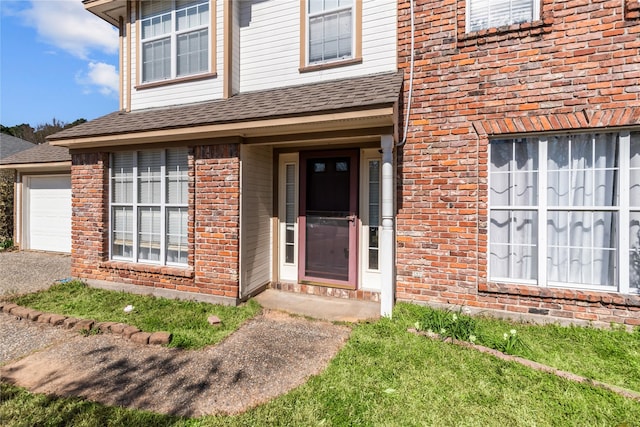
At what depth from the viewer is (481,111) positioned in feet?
14.7

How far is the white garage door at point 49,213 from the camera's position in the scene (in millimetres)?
9734

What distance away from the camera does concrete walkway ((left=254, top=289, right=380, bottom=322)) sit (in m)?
4.76

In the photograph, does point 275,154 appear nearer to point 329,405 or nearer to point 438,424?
point 329,405

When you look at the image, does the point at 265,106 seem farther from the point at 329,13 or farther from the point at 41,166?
the point at 41,166

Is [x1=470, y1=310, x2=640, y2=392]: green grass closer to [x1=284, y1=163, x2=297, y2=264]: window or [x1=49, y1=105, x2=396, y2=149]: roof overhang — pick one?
[x1=49, y1=105, x2=396, y2=149]: roof overhang

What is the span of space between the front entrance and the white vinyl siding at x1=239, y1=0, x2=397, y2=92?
1443 millimetres

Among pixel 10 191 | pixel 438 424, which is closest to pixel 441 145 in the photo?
pixel 438 424

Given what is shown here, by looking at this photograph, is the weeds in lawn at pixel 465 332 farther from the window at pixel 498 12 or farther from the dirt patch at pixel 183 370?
the window at pixel 498 12

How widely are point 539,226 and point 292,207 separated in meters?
4.02

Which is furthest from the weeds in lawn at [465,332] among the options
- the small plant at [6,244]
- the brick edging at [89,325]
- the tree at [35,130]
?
the tree at [35,130]

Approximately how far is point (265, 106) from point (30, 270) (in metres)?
7.36

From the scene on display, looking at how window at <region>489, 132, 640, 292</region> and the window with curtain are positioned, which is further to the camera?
the window with curtain

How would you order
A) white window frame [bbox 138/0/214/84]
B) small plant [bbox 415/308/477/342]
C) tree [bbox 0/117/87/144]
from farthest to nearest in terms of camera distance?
tree [bbox 0/117/87/144]
white window frame [bbox 138/0/214/84]
small plant [bbox 415/308/477/342]

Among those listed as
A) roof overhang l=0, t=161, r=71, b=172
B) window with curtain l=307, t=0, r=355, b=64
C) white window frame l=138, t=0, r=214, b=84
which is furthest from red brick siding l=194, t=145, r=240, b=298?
roof overhang l=0, t=161, r=71, b=172
